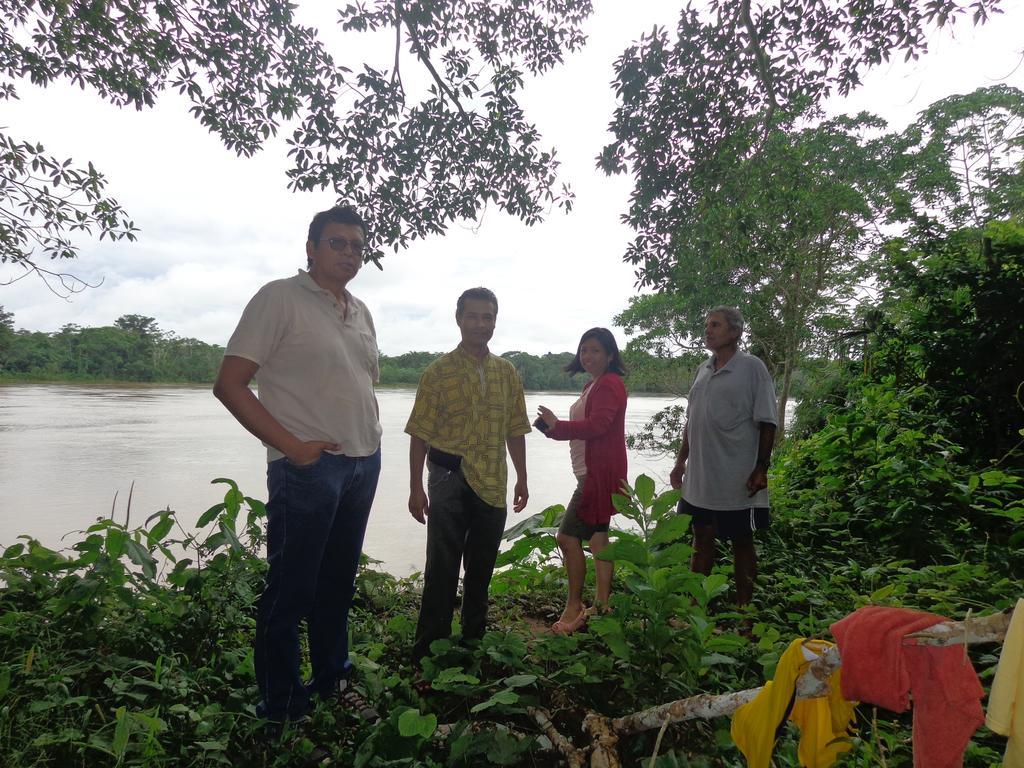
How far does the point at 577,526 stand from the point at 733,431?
0.99 meters

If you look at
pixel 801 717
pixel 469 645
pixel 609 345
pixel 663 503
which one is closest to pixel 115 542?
pixel 469 645

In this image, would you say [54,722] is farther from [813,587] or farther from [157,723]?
[813,587]

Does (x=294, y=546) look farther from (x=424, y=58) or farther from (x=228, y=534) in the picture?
(x=424, y=58)

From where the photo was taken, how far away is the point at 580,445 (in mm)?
3252

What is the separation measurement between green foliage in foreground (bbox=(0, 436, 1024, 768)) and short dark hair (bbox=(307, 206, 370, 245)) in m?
1.46

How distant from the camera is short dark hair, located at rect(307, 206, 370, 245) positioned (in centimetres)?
214

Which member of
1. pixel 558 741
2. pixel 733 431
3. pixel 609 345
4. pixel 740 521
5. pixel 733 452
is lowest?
pixel 558 741

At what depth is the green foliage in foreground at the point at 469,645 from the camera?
1.89m

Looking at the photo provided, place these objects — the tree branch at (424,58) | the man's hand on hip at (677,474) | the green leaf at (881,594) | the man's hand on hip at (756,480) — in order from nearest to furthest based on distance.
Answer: the green leaf at (881,594)
the man's hand on hip at (756,480)
the man's hand on hip at (677,474)
the tree branch at (424,58)

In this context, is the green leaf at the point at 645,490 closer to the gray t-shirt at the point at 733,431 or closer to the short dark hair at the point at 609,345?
the gray t-shirt at the point at 733,431

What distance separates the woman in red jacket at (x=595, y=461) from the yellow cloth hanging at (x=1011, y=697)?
84.4 inches

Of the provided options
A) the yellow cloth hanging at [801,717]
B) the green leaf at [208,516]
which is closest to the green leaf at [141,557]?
the green leaf at [208,516]

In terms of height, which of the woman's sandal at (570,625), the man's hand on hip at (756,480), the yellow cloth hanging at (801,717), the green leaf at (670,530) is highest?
the man's hand on hip at (756,480)

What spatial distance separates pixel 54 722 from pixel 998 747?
3296 mm
